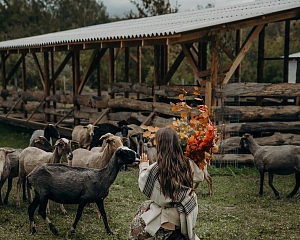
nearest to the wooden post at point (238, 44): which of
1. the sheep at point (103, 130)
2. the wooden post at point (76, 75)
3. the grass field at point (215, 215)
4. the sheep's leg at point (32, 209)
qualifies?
the sheep at point (103, 130)

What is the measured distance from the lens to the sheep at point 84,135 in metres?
13.5

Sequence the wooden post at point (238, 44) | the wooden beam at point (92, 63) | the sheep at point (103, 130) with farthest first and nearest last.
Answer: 1. the wooden post at point (238, 44)
2. the wooden beam at point (92, 63)
3. the sheep at point (103, 130)

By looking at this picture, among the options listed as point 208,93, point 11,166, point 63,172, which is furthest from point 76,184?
point 208,93

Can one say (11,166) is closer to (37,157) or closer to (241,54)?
(37,157)

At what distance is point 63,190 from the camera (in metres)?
7.44

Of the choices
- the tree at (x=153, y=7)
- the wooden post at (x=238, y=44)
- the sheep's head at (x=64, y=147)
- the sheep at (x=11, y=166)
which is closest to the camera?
the sheep's head at (x=64, y=147)

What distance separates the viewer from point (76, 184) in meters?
7.46

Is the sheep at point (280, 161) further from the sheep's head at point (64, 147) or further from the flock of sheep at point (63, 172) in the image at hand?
the sheep's head at point (64, 147)

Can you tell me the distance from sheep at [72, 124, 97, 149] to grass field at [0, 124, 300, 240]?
2.35 metres

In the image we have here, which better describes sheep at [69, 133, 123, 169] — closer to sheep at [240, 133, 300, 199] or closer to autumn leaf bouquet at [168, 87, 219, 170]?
sheep at [240, 133, 300, 199]

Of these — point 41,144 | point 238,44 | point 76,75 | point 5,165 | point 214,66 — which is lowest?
point 5,165

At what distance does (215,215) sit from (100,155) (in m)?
2.52

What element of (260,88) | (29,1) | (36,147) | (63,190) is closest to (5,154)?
(36,147)

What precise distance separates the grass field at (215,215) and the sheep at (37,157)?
0.69m
